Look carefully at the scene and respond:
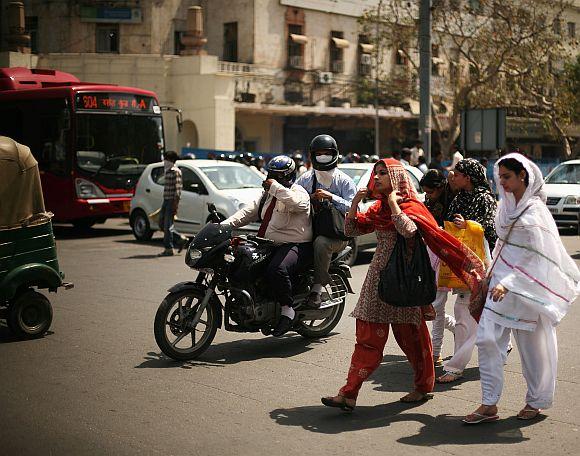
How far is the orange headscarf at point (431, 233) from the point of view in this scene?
618 cm

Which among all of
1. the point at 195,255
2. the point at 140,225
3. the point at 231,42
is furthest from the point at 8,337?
the point at 231,42

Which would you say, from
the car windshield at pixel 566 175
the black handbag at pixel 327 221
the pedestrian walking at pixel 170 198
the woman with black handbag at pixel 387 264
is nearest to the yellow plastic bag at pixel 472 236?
the woman with black handbag at pixel 387 264

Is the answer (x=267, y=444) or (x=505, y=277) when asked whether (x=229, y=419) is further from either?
(x=505, y=277)

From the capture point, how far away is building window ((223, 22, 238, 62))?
41156mm

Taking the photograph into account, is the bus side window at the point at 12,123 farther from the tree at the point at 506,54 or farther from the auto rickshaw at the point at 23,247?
the tree at the point at 506,54

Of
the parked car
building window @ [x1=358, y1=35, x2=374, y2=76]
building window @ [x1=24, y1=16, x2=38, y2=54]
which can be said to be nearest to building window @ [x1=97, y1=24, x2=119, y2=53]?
building window @ [x1=24, y1=16, x2=38, y2=54]

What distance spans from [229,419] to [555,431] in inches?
78.5

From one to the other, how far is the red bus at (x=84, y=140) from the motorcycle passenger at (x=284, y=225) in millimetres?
12218

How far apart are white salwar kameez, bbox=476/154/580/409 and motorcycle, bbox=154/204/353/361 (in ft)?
8.29

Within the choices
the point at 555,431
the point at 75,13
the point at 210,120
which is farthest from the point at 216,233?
the point at 75,13

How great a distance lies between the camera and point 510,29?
3278cm

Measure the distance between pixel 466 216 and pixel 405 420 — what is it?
1901mm

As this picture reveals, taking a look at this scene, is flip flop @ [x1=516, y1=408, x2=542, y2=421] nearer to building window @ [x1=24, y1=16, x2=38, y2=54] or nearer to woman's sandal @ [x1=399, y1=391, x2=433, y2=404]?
woman's sandal @ [x1=399, y1=391, x2=433, y2=404]

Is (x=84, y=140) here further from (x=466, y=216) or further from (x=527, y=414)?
(x=527, y=414)
